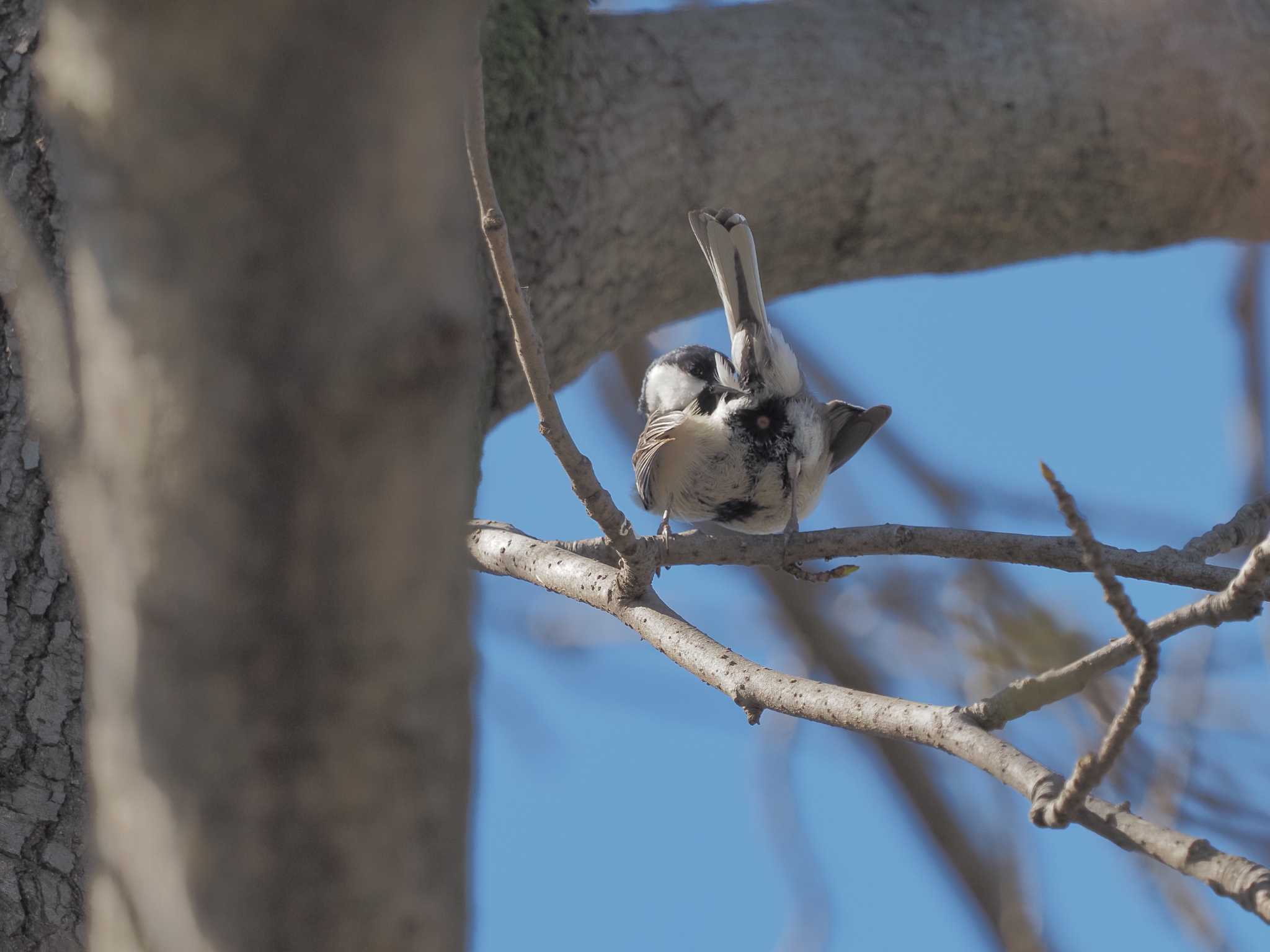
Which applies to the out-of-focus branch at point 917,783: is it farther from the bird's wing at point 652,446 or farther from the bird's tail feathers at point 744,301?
the bird's tail feathers at point 744,301

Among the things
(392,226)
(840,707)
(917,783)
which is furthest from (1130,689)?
(917,783)

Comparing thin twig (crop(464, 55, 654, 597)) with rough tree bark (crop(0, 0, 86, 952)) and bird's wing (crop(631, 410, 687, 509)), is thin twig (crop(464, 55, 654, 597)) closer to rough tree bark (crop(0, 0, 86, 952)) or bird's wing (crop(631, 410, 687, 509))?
rough tree bark (crop(0, 0, 86, 952))

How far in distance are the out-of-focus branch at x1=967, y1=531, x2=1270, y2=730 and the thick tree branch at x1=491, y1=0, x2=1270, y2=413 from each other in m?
1.21

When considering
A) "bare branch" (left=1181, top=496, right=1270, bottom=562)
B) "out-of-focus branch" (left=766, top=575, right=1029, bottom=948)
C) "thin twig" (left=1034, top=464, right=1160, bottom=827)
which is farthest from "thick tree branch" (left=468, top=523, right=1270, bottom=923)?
"out-of-focus branch" (left=766, top=575, right=1029, bottom=948)

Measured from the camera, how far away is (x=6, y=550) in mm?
1507

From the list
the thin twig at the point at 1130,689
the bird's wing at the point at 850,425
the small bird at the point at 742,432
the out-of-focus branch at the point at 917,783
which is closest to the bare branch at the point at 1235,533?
the thin twig at the point at 1130,689

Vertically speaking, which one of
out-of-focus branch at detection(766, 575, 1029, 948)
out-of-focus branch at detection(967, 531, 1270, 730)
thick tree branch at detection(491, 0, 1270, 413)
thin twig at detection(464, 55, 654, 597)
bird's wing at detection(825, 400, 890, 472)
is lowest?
out-of-focus branch at detection(967, 531, 1270, 730)

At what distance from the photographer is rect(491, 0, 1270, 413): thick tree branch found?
7.02ft

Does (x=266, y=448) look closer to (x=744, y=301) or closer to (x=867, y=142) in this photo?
(x=744, y=301)

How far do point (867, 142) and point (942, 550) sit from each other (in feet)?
4.05

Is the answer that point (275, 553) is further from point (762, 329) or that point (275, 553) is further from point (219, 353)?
point (762, 329)

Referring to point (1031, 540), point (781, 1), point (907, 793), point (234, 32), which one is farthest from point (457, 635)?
point (907, 793)

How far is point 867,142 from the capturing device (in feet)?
7.66

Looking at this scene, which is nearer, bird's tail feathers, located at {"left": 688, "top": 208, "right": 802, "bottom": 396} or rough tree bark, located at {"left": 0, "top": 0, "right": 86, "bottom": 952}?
rough tree bark, located at {"left": 0, "top": 0, "right": 86, "bottom": 952}
